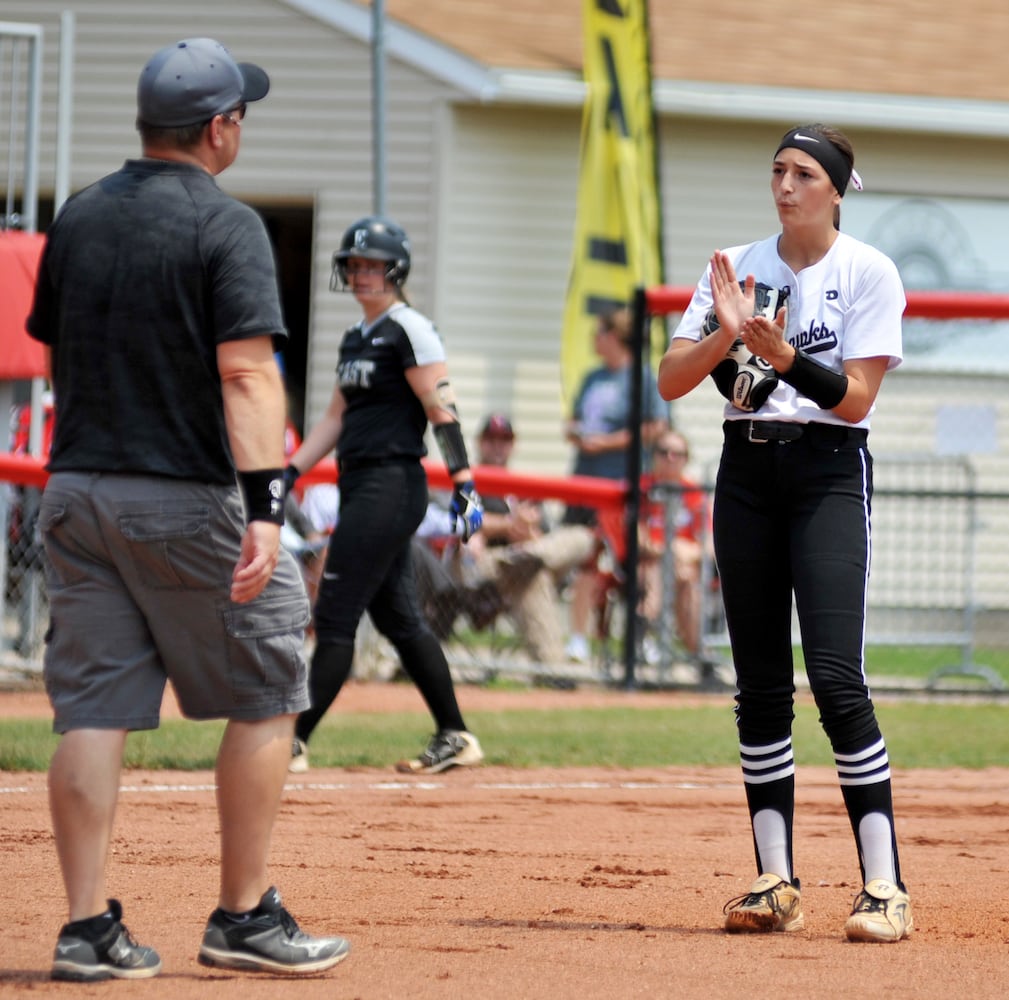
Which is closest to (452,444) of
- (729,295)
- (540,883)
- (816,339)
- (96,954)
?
(540,883)

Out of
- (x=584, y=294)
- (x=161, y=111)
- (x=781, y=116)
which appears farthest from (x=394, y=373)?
(x=781, y=116)

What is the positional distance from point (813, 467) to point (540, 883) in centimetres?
166

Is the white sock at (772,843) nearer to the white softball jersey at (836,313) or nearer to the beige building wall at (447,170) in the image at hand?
the white softball jersey at (836,313)

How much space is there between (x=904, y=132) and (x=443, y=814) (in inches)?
454

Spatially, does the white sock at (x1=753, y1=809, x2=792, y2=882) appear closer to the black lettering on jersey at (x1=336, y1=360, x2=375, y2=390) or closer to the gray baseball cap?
the gray baseball cap

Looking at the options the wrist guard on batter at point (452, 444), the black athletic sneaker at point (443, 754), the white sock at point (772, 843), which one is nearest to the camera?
the white sock at point (772, 843)

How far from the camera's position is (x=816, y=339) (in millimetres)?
4930

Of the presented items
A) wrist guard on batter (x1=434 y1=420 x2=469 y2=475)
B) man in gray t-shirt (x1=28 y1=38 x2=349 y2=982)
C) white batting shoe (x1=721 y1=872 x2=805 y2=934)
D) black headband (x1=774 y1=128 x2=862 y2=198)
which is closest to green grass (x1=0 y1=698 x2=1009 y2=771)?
wrist guard on batter (x1=434 y1=420 x2=469 y2=475)

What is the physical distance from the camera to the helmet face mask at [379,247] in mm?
7730

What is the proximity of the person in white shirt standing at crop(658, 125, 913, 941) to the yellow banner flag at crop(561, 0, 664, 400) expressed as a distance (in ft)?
34.9

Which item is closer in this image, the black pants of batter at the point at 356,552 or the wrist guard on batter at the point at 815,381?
the wrist guard on batter at the point at 815,381

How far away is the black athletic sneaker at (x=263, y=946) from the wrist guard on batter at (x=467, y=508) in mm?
3613

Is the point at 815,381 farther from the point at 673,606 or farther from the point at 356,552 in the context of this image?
the point at 673,606

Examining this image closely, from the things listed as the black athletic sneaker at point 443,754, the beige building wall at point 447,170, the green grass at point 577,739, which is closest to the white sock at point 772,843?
the black athletic sneaker at point 443,754
